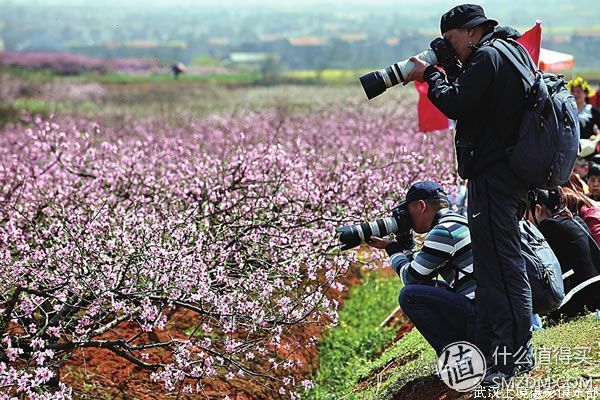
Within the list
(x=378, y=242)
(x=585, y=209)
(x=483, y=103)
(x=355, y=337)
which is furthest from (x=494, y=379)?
(x=355, y=337)

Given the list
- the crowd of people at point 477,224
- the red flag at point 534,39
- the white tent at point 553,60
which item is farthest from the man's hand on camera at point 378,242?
the white tent at point 553,60

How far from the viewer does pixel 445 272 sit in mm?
4961

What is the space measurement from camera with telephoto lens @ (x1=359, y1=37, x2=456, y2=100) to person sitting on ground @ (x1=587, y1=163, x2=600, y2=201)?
11.1 ft

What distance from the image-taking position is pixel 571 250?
5840 millimetres

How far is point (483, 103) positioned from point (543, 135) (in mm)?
351

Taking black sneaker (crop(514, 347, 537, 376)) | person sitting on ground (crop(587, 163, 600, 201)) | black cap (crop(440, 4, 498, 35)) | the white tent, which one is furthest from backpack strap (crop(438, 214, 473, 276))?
the white tent

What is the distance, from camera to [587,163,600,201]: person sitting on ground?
745 cm

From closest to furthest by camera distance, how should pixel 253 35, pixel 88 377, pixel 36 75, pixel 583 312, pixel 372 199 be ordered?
pixel 583 312, pixel 88 377, pixel 372 199, pixel 36 75, pixel 253 35

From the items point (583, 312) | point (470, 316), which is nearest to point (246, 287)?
point (470, 316)

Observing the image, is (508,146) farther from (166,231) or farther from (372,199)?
(372,199)

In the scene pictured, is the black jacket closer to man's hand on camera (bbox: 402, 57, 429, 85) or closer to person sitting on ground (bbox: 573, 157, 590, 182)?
man's hand on camera (bbox: 402, 57, 429, 85)

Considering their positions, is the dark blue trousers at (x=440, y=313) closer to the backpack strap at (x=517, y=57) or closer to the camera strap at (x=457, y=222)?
the camera strap at (x=457, y=222)

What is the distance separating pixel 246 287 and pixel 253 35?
141 feet

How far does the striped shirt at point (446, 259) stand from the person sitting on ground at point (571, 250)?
1.18 m
